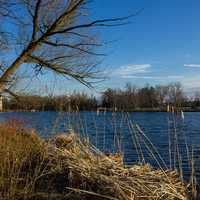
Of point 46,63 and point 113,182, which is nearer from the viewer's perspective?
point 113,182

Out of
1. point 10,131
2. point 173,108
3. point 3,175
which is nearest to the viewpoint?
point 3,175

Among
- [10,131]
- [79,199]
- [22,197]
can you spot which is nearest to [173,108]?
[79,199]

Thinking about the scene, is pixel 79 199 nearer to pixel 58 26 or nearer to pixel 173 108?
pixel 173 108

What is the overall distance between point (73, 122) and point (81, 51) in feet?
14.8

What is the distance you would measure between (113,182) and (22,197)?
1.17 meters

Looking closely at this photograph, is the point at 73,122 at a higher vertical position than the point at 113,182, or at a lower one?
higher

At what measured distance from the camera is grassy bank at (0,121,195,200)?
4.51m

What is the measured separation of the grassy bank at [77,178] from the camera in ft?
14.8

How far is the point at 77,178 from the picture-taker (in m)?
5.11

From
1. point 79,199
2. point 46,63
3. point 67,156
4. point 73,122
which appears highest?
point 46,63

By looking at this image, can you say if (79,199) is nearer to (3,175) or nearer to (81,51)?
(3,175)

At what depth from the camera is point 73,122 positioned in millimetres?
7074

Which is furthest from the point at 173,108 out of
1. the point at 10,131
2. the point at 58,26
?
the point at 58,26

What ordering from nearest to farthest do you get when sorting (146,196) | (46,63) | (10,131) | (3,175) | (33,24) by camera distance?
(146,196) < (3,175) < (10,131) < (33,24) < (46,63)
